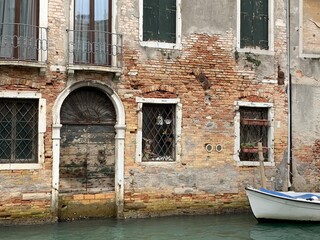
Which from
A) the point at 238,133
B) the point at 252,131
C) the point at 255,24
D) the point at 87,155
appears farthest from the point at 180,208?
the point at 255,24

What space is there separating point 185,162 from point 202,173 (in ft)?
1.53

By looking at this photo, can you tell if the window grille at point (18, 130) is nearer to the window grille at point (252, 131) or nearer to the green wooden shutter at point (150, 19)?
the green wooden shutter at point (150, 19)

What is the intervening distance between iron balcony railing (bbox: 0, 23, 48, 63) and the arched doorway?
1055 mm

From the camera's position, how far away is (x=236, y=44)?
37.7ft

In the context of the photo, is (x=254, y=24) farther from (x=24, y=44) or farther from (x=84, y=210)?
(x=84, y=210)

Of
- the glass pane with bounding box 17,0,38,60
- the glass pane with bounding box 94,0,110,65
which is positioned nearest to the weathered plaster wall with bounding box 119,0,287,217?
the glass pane with bounding box 94,0,110,65

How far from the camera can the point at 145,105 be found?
10719 millimetres

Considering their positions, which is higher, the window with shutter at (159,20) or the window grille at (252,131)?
the window with shutter at (159,20)

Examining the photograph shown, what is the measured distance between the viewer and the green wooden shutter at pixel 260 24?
465 inches


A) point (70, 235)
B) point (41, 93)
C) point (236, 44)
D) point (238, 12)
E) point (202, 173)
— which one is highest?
point (238, 12)

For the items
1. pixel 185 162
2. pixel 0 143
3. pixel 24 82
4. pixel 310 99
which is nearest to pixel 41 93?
pixel 24 82

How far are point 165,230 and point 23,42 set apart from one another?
174 inches

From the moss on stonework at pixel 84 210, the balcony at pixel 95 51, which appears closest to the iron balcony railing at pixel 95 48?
the balcony at pixel 95 51

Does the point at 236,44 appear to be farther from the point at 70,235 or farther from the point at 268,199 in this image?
the point at 70,235
